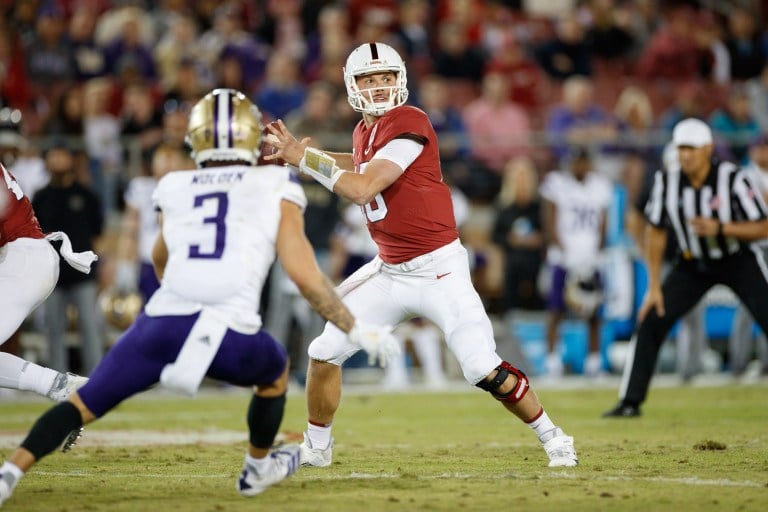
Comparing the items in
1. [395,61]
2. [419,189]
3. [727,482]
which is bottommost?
[727,482]

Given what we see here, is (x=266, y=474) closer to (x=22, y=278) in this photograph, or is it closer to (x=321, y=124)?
(x=22, y=278)

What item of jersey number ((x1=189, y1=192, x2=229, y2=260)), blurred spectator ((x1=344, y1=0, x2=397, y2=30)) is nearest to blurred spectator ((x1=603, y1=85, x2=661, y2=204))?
blurred spectator ((x1=344, y1=0, x2=397, y2=30))

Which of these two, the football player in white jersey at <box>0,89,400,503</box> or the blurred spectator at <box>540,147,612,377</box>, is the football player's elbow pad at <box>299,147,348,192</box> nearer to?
the football player in white jersey at <box>0,89,400,503</box>

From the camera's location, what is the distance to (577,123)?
46.0 feet

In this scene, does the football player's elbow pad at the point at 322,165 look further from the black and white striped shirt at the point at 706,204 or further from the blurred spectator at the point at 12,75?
the blurred spectator at the point at 12,75

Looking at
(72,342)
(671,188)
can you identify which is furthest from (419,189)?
(72,342)

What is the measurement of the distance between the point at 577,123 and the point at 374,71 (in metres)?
7.99

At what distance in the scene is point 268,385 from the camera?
16.5 feet

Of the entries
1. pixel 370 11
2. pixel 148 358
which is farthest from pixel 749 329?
pixel 148 358

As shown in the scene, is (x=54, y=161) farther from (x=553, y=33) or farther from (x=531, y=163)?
(x=553, y=33)

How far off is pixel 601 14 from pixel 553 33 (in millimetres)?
729

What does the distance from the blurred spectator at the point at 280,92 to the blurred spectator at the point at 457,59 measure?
89.3 inches

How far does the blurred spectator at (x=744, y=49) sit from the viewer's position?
1577 centimetres

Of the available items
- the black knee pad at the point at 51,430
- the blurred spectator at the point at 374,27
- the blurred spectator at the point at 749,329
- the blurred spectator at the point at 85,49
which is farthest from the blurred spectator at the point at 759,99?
the black knee pad at the point at 51,430
